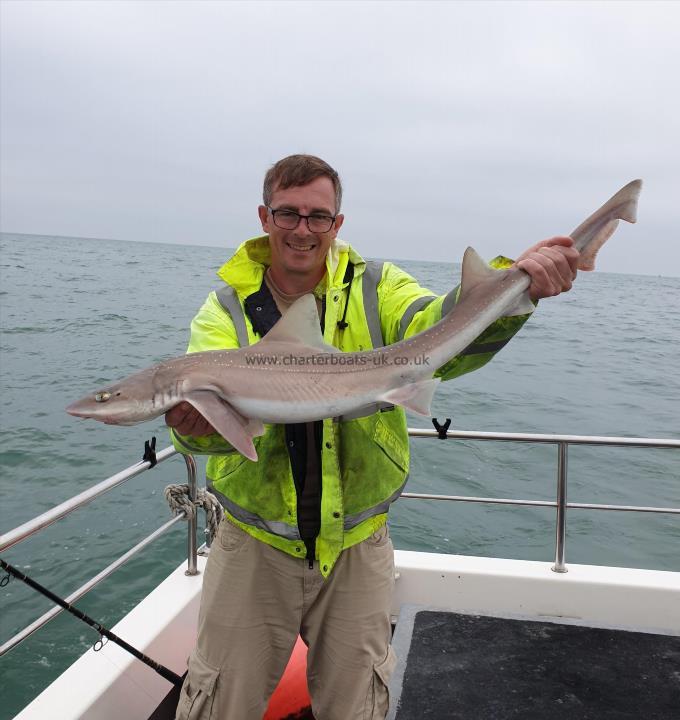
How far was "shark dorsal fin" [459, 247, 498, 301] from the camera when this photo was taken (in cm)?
266

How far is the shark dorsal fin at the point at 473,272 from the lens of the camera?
266 centimetres

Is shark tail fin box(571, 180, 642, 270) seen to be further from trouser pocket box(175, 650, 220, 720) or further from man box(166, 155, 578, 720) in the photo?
trouser pocket box(175, 650, 220, 720)

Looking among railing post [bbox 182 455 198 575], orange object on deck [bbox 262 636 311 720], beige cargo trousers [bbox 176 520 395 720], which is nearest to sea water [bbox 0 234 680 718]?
railing post [bbox 182 455 198 575]

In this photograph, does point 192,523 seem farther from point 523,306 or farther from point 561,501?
point 523,306

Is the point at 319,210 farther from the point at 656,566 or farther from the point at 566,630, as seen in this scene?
the point at 656,566

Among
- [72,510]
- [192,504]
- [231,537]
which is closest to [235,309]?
[231,537]

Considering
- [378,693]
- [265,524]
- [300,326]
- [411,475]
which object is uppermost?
[300,326]

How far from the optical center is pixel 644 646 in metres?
3.85

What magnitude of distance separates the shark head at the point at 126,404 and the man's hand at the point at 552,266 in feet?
5.15

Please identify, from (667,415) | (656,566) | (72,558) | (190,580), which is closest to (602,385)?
(667,415)

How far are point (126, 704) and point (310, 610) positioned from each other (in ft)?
4.38

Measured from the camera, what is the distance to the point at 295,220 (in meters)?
2.89

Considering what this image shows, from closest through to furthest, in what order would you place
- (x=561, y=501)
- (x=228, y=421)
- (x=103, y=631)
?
(x=228, y=421) → (x=103, y=631) → (x=561, y=501)

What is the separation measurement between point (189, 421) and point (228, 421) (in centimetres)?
18
